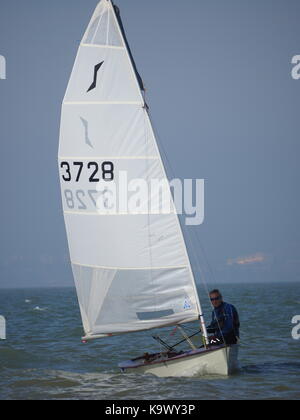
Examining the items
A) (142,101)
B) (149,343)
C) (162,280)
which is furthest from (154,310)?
(149,343)

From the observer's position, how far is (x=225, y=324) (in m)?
12.2

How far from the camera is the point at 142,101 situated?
12156 millimetres

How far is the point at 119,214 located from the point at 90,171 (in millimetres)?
988

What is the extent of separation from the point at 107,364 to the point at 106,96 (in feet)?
20.5

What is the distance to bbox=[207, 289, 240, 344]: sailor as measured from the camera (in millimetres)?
12172

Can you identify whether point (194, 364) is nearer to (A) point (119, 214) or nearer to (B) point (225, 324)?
(B) point (225, 324)

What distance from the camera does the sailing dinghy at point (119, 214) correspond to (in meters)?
12.2

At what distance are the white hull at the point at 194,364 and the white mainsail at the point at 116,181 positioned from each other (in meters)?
0.70

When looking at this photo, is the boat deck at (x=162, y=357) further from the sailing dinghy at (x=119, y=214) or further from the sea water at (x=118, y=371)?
the sea water at (x=118, y=371)

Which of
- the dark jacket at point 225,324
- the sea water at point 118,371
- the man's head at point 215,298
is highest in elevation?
the man's head at point 215,298

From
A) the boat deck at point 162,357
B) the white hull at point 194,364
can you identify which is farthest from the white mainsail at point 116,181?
the white hull at point 194,364

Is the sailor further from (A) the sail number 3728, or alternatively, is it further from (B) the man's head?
(A) the sail number 3728

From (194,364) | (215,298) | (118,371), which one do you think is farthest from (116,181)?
(118,371)
